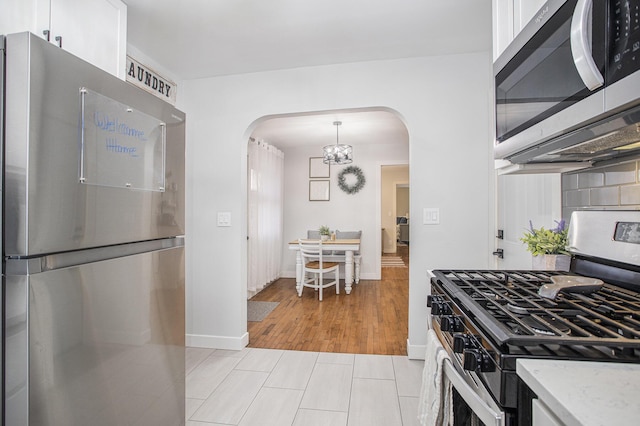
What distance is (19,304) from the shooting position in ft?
2.77

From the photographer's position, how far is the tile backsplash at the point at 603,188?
3.71ft

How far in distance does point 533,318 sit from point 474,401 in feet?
0.85

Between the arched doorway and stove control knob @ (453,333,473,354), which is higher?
the arched doorway

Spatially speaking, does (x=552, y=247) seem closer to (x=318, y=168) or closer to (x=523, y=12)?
(x=523, y=12)

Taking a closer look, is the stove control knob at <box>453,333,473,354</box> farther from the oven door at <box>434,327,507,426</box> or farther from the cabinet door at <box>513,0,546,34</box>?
the cabinet door at <box>513,0,546,34</box>

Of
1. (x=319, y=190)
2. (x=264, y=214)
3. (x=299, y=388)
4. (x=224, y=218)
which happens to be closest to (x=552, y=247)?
(x=299, y=388)

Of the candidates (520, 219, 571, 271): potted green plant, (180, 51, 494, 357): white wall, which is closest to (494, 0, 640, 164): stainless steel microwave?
(520, 219, 571, 271): potted green plant

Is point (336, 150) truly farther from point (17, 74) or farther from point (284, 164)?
point (17, 74)

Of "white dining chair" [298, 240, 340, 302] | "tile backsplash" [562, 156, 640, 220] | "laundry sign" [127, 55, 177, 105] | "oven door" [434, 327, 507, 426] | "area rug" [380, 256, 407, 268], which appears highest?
"laundry sign" [127, 55, 177, 105]

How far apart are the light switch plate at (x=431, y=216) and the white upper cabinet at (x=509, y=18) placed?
1.27m

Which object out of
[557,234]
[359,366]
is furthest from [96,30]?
[359,366]

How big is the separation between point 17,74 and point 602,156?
1867 mm

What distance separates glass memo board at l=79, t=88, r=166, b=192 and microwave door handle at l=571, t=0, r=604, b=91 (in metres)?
1.35

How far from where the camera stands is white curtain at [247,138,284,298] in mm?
4516
